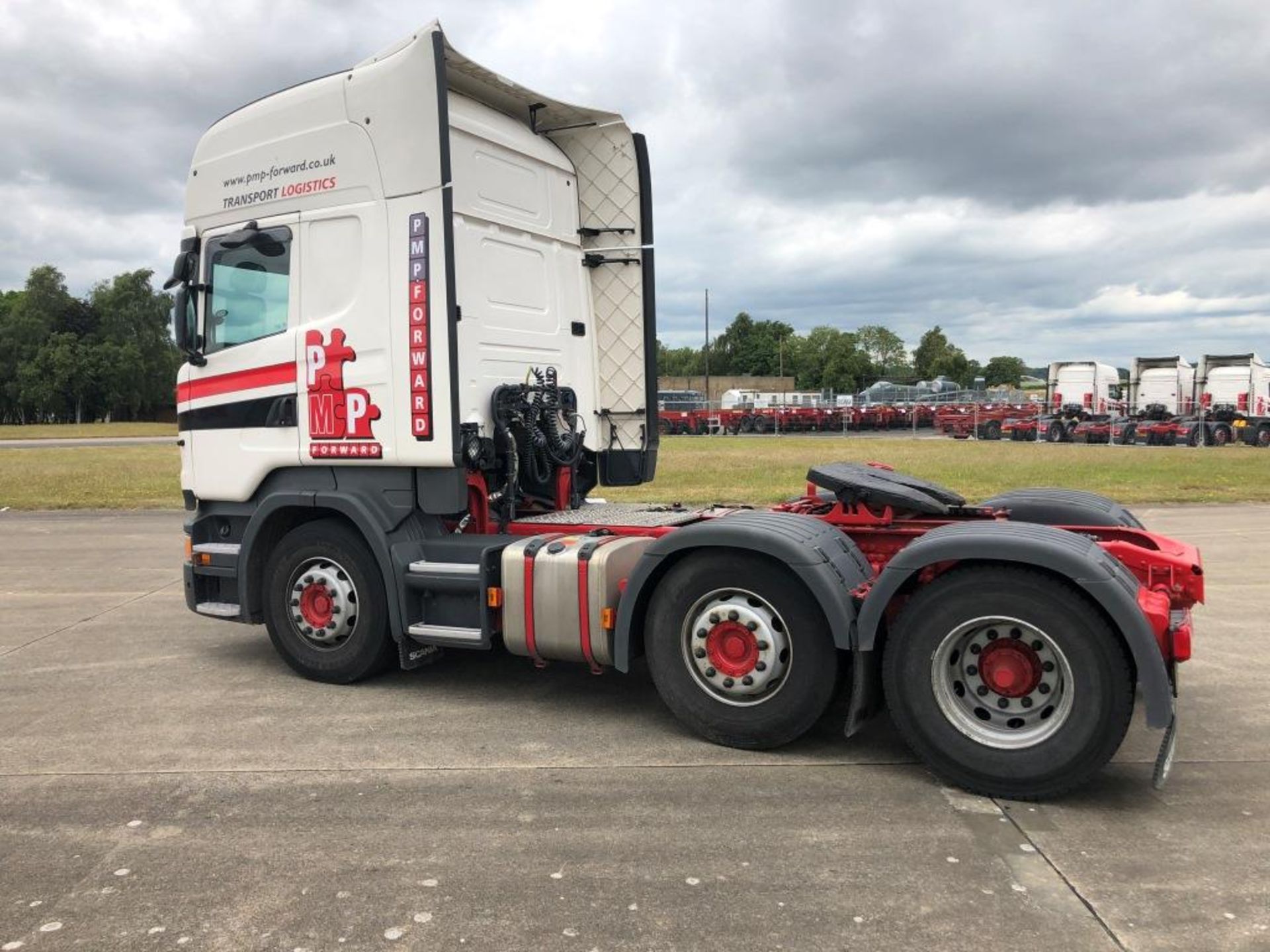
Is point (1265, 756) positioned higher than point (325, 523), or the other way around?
point (325, 523)

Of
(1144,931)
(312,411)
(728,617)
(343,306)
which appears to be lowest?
(1144,931)

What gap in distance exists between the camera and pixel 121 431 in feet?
181

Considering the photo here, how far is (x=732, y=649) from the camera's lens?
183 inches

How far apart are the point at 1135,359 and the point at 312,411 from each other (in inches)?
1613

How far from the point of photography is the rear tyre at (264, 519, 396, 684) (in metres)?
5.82

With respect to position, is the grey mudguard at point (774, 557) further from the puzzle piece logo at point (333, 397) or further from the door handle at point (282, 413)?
the door handle at point (282, 413)

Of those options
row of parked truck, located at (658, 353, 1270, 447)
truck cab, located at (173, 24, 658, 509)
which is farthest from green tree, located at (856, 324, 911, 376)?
truck cab, located at (173, 24, 658, 509)

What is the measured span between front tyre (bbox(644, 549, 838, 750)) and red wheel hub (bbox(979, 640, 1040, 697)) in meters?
0.68

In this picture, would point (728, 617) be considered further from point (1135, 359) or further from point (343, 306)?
point (1135, 359)

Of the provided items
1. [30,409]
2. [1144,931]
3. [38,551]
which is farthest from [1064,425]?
[30,409]

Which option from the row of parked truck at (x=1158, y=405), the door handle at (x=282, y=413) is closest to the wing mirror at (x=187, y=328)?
the door handle at (x=282, y=413)

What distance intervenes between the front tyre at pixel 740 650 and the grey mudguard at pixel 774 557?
9cm

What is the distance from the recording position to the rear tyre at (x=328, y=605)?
5.82 m

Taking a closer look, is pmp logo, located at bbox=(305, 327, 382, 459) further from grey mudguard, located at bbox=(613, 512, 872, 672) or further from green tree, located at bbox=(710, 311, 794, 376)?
green tree, located at bbox=(710, 311, 794, 376)
